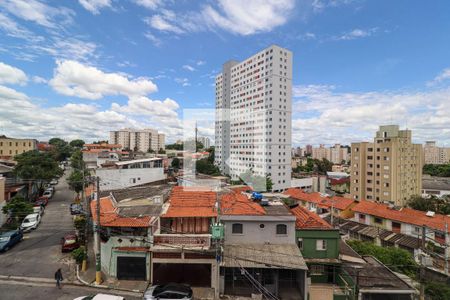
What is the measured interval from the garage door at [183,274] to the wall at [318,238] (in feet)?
22.6

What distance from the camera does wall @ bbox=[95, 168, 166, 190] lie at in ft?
97.2

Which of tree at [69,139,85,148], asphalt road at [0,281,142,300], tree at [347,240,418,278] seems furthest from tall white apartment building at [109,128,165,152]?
tree at [347,240,418,278]

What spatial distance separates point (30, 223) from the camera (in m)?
24.5

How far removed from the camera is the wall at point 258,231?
16.0m

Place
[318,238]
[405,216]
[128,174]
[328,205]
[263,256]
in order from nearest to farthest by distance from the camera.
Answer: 1. [263,256]
2. [318,238]
3. [405,216]
4. [128,174]
5. [328,205]

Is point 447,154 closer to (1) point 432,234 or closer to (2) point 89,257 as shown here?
(1) point 432,234

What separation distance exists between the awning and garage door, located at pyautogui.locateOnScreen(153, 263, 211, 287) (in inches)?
106

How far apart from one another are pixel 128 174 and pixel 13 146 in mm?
61712

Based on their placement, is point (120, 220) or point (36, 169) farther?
point (36, 169)

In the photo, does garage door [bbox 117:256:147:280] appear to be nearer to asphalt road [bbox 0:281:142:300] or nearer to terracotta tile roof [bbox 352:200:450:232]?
asphalt road [bbox 0:281:142:300]

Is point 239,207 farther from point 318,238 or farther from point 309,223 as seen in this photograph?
point 318,238

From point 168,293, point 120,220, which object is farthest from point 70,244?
point 168,293

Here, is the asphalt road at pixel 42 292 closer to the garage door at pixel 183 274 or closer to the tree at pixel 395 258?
the garage door at pixel 183 274

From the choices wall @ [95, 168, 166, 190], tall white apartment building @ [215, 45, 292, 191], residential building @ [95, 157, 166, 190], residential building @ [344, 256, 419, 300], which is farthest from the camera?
tall white apartment building @ [215, 45, 292, 191]
